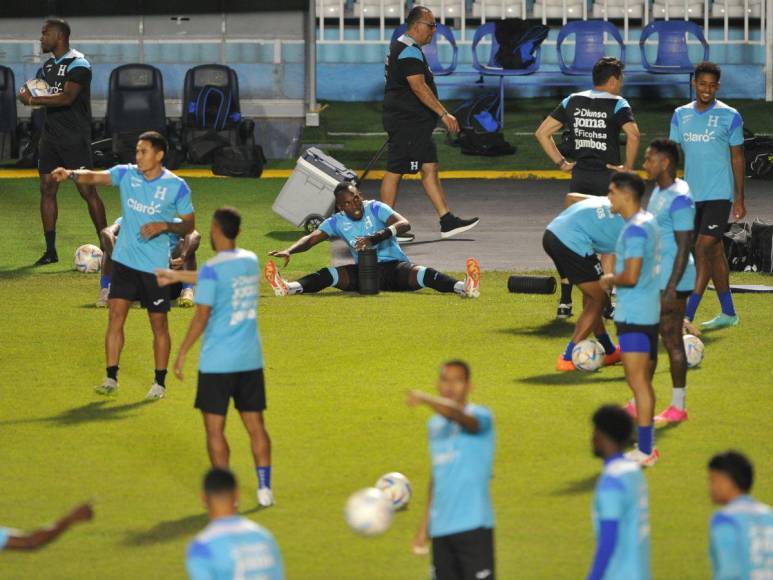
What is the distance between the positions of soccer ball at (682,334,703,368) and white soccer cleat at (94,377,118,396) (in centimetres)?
451

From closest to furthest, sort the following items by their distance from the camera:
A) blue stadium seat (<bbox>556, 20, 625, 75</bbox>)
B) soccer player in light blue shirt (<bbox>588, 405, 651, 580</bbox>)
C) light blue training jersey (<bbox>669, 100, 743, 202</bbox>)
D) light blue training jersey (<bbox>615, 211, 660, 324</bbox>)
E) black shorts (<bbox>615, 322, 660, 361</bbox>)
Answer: soccer player in light blue shirt (<bbox>588, 405, 651, 580</bbox>) < light blue training jersey (<bbox>615, 211, 660, 324</bbox>) < black shorts (<bbox>615, 322, 660, 361</bbox>) < light blue training jersey (<bbox>669, 100, 743, 202</bbox>) < blue stadium seat (<bbox>556, 20, 625, 75</bbox>)

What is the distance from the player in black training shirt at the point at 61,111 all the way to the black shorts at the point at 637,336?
328 inches

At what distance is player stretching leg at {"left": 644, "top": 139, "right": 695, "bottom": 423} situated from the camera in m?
11.0

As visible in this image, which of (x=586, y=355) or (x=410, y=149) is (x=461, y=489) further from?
(x=410, y=149)

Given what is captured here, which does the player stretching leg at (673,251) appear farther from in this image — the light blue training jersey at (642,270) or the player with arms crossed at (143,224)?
the player with arms crossed at (143,224)

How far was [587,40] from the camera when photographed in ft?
95.8

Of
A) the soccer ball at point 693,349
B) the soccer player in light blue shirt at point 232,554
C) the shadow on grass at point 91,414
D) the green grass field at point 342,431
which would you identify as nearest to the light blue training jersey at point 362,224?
the green grass field at point 342,431

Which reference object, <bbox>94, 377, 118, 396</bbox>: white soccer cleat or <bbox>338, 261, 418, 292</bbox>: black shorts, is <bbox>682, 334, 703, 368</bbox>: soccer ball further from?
<bbox>94, 377, 118, 396</bbox>: white soccer cleat

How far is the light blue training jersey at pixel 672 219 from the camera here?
11031 millimetres

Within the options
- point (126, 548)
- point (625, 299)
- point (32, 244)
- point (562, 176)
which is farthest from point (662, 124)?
point (126, 548)

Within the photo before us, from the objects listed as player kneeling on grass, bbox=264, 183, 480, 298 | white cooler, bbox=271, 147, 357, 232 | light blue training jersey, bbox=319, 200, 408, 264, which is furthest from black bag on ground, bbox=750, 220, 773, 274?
white cooler, bbox=271, 147, 357, 232

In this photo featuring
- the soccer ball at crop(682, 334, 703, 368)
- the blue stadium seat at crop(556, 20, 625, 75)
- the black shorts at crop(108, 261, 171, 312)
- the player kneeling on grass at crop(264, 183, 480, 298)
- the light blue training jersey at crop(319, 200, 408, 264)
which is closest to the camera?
the black shorts at crop(108, 261, 171, 312)

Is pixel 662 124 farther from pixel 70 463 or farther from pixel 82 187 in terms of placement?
pixel 70 463

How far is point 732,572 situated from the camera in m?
6.39
